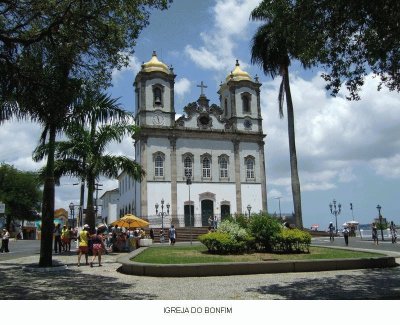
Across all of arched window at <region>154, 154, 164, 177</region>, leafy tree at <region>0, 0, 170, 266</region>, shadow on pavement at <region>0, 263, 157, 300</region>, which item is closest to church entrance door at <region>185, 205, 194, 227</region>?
arched window at <region>154, 154, 164, 177</region>

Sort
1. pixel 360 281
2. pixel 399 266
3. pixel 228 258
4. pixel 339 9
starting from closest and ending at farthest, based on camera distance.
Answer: pixel 339 9, pixel 360 281, pixel 399 266, pixel 228 258

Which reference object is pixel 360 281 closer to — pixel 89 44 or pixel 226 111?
pixel 89 44

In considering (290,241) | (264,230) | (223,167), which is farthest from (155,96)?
(290,241)

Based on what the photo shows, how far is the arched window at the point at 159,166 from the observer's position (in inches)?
1660

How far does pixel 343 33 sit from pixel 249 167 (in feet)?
128

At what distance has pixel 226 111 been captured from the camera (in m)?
48.0

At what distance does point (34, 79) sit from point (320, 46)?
4573 millimetres

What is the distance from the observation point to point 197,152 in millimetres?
44031

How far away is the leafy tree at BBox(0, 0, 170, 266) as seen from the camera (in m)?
6.93

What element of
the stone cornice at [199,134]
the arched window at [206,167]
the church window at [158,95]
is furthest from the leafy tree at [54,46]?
the arched window at [206,167]

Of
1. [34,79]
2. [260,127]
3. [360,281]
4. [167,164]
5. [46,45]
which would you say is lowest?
[360,281]

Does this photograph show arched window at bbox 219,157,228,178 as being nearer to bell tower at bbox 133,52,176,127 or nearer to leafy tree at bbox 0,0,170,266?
bell tower at bbox 133,52,176,127
